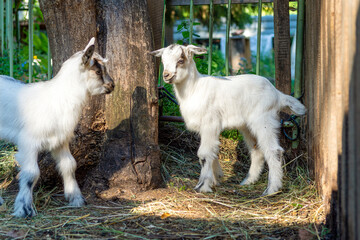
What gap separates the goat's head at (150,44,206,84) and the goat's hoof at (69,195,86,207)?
1.45 meters

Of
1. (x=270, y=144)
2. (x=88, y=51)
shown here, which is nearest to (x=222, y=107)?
(x=270, y=144)

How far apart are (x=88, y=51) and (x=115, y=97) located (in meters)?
0.73

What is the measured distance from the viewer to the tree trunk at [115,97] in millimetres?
4242

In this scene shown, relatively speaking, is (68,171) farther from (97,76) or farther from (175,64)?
(175,64)

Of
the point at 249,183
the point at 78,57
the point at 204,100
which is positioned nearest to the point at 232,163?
the point at 249,183

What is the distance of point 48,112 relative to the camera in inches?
149

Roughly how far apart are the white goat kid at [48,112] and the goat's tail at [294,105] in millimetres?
1917

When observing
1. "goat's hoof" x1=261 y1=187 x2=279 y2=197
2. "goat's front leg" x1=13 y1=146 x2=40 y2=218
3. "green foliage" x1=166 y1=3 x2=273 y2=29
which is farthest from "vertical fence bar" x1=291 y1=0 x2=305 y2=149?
"green foliage" x1=166 y1=3 x2=273 y2=29

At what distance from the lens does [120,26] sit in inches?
168

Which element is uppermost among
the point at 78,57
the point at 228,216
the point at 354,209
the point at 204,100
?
the point at 78,57

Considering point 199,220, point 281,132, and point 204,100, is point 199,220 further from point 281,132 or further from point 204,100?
point 281,132

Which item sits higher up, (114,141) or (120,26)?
(120,26)

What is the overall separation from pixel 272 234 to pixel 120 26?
2.48m

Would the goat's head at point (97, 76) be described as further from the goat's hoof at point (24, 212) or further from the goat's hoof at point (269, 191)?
the goat's hoof at point (269, 191)
